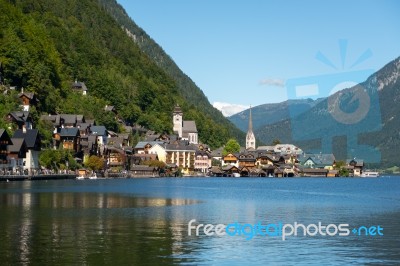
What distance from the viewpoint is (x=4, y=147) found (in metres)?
105

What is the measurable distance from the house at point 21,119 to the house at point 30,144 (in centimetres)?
132

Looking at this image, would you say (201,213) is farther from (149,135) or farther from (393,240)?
(149,135)

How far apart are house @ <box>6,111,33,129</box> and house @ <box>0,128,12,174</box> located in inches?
292

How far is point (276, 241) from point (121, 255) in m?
8.26

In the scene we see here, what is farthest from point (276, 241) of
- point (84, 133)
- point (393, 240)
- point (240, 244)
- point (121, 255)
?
point (84, 133)

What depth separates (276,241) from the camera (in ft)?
105

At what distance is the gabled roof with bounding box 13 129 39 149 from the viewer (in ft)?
371

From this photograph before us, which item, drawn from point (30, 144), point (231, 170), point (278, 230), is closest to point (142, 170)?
point (231, 170)

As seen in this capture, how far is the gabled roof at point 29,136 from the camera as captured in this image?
371ft

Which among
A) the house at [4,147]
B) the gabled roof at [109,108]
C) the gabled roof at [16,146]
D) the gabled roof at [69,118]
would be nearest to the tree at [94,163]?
the gabled roof at [69,118]

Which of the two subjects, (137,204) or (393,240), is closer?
(393,240)

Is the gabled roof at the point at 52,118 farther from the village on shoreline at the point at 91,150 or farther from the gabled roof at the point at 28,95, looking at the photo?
the gabled roof at the point at 28,95

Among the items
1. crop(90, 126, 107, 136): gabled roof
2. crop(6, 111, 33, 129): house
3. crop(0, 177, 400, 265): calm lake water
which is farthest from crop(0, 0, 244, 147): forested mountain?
crop(0, 177, 400, 265): calm lake water

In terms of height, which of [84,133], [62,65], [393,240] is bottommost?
[393,240]
